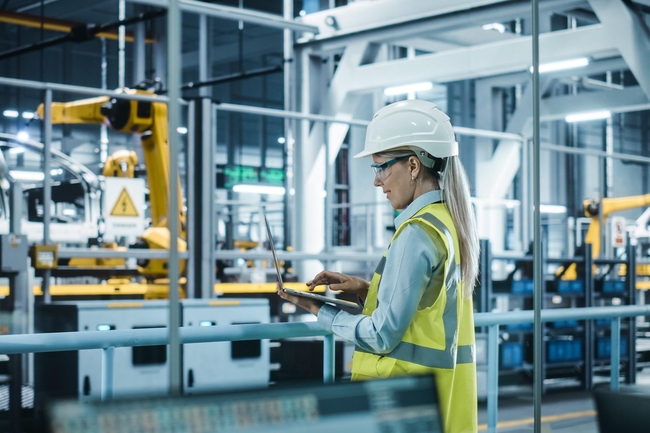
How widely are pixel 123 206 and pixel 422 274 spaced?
5.23m

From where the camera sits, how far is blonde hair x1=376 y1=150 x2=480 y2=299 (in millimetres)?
2012

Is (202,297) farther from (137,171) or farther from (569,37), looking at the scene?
(569,37)

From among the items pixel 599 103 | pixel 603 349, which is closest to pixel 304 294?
pixel 603 349

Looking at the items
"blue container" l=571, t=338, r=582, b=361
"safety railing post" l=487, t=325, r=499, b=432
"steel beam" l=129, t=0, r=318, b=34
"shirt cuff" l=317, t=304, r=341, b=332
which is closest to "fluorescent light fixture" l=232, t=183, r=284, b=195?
"steel beam" l=129, t=0, r=318, b=34

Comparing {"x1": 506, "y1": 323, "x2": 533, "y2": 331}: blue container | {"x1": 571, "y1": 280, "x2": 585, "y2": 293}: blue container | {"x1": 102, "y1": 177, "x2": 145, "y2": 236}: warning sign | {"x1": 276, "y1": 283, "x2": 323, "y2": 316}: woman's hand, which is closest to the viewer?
{"x1": 276, "y1": 283, "x2": 323, "y2": 316}: woman's hand

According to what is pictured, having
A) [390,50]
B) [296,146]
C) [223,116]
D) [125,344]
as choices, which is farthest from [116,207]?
[223,116]

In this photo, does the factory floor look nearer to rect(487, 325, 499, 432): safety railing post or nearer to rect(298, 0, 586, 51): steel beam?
rect(487, 325, 499, 432): safety railing post

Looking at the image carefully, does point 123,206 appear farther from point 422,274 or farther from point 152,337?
point 422,274

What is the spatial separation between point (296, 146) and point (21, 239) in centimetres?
476

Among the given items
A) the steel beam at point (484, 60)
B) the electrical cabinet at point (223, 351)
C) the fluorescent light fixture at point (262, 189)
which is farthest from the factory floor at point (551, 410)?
the fluorescent light fixture at point (262, 189)

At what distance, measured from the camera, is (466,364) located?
6.77ft

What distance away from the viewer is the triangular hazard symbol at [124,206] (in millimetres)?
6777

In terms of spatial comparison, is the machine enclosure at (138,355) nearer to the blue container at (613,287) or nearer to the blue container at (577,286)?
the blue container at (577,286)

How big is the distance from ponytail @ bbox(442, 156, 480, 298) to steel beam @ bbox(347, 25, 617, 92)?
7.30m
